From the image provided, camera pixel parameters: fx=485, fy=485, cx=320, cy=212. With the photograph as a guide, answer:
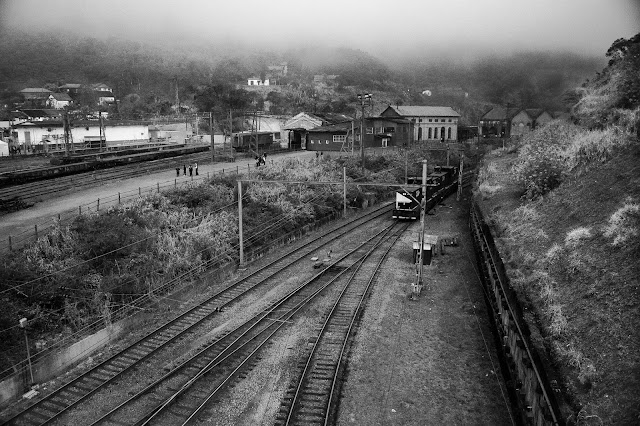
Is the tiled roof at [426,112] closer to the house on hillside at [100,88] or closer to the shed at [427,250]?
the shed at [427,250]

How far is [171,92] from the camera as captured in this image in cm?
11550

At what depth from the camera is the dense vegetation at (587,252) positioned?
10.0 metres

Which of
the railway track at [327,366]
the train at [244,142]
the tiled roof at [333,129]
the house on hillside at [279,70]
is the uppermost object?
the house on hillside at [279,70]

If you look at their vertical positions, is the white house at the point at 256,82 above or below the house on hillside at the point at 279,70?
below

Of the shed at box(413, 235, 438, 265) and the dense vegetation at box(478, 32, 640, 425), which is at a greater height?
the dense vegetation at box(478, 32, 640, 425)

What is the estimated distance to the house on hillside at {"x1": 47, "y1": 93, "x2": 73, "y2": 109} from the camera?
9588 cm

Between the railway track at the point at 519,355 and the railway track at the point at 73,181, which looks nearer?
the railway track at the point at 519,355

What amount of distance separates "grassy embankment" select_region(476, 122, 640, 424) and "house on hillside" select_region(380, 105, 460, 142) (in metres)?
54.2

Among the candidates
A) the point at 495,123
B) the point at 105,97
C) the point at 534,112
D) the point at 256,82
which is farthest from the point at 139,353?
the point at 256,82

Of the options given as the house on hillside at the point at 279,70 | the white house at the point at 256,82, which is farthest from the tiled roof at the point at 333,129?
the house on hillside at the point at 279,70

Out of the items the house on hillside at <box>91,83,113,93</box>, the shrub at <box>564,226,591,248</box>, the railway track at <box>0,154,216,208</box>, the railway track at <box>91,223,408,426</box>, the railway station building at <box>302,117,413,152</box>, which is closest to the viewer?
the railway track at <box>91,223,408,426</box>

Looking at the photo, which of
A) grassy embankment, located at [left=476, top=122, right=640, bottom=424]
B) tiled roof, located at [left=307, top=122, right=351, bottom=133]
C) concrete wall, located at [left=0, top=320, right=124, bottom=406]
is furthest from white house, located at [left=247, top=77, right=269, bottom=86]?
concrete wall, located at [left=0, top=320, right=124, bottom=406]

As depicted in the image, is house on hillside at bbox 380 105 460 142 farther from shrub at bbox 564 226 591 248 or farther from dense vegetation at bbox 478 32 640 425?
shrub at bbox 564 226 591 248

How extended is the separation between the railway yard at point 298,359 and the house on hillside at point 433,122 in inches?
2400
